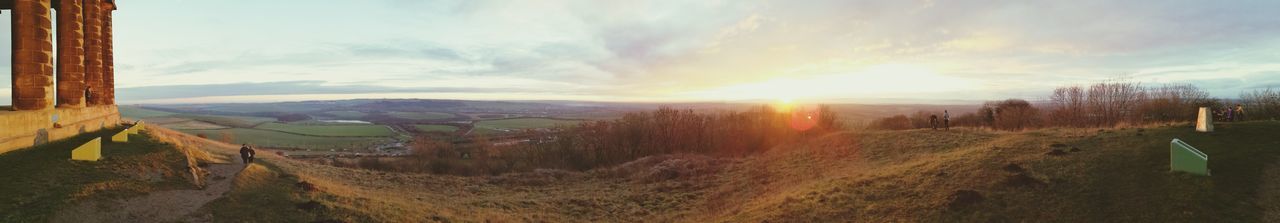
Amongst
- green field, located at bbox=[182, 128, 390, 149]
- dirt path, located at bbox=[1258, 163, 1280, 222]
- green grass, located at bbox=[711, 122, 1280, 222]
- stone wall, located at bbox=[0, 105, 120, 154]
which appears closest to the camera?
dirt path, located at bbox=[1258, 163, 1280, 222]

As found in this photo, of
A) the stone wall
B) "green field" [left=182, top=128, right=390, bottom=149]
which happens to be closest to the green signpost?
the stone wall

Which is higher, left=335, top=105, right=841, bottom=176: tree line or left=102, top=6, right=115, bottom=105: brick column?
left=102, top=6, right=115, bottom=105: brick column

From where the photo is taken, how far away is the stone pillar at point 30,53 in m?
16.7

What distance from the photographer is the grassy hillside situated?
13.1 metres

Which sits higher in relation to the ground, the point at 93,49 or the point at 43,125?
the point at 93,49

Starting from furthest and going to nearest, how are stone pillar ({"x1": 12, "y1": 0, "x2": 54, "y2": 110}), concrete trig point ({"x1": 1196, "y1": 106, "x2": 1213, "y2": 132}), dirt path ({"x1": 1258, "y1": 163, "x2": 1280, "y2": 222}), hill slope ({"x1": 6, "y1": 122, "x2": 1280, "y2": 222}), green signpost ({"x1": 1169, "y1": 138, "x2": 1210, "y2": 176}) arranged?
concrete trig point ({"x1": 1196, "y1": 106, "x2": 1213, "y2": 132}) → stone pillar ({"x1": 12, "y1": 0, "x2": 54, "y2": 110}) → green signpost ({"x1": 1169, "y1": 138, "x2": 1210, "y2": 176}) → hill slope ({"x1": 6, "y1": 122, "x2": 1280, "y2": 222}) → dirt path ({"x1": 1258, "y1": 163, "x2": 1280, "y2": 222})

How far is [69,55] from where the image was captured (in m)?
20.3

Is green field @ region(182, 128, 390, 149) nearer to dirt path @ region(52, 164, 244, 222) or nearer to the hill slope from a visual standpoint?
the hill slope

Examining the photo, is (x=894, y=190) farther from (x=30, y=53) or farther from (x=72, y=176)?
(x=30, y=53)

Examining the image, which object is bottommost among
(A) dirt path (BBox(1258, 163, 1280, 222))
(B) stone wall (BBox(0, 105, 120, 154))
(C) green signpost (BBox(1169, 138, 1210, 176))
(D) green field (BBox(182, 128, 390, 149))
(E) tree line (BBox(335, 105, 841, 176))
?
(D) green field (BBox(182, 128, 390, 149))

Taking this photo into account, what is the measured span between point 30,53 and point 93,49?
8237 millimetres

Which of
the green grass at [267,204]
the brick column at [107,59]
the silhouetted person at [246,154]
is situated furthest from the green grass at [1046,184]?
the brick column at [107,59]

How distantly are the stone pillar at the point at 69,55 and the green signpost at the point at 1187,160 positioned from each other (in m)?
37.3

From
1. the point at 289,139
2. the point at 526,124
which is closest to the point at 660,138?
the point at 289,139
